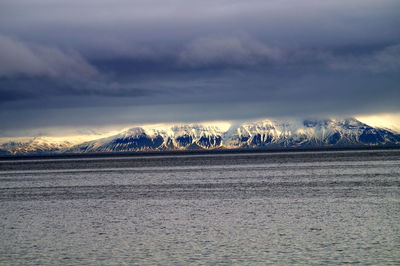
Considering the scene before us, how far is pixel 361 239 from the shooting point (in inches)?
589

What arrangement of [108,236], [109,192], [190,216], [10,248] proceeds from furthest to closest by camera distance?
→ 1. [109,192]
2. [190,216]
3. [108,236]
4. [10,248]

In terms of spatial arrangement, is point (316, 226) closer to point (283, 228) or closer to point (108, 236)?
point (283, 228)

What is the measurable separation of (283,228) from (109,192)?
55.3 ft

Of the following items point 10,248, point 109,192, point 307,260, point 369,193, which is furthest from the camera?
point 109,192

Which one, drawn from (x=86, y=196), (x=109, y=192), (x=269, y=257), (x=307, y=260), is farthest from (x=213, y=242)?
(x=109, y=192)

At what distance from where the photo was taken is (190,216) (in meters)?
20.3

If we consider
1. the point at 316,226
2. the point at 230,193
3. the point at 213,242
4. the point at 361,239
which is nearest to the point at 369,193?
the point at 230,193

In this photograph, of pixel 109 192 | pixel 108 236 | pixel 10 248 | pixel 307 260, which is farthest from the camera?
pixel 109 192

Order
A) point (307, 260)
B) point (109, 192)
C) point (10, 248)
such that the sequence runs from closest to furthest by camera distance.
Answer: point (307, 260) < point (10, 248) < point (109, 192)

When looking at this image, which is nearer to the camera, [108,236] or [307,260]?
[307,260]

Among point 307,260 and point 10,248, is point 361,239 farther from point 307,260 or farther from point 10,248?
point 10,248

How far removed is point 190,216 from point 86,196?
35.6 ft

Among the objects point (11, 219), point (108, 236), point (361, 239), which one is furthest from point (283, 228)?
point (11, 219)

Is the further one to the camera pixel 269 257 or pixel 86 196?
pixel 86 196
